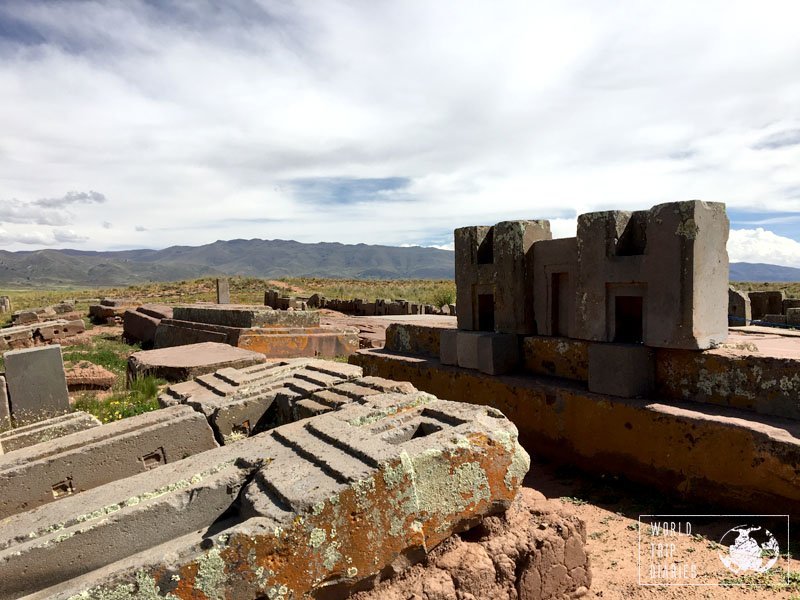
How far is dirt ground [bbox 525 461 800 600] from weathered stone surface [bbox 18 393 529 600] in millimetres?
1020

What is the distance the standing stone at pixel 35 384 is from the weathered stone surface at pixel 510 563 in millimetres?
5375

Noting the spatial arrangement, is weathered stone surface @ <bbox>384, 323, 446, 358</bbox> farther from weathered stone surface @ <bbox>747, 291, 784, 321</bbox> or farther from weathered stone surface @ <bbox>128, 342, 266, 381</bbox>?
weathered stone surface @ <bbox>747, 291, 784, 321</bbox>

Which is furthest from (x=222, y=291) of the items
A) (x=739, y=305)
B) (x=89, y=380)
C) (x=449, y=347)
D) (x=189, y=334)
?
(x=739, y=305)

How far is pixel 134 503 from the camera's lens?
7.22 feet

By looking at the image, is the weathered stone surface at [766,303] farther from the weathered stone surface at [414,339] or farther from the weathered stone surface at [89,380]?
the weathered stone surface at [89,380]

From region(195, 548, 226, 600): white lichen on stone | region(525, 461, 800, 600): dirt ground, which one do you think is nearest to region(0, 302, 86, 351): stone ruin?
region(525, 461, 800, 600): dirt ground

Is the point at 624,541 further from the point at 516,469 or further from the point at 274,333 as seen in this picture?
the point at 274,333

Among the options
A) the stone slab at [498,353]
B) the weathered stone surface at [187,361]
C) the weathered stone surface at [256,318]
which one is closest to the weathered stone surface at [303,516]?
the stone slab at [498,353]

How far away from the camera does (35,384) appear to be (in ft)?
18.8

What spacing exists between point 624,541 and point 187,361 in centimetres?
529

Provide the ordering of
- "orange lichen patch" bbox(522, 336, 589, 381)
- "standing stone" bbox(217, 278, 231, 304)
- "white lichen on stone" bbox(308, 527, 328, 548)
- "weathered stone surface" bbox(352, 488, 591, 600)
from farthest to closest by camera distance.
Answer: "standing stone" bbox(217, 278, 231, 304) → "orange lichen patch" bbox(522, 336, 589, 381) → "weathered stone surface" bbox(352, 488, 591, 600) → "white lichen on stone" bbox(308, 527, 328, 548)

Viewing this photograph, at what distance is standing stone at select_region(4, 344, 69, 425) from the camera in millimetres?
5633

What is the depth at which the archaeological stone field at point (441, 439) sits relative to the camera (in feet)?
6.35

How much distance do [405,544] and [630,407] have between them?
102 inches
